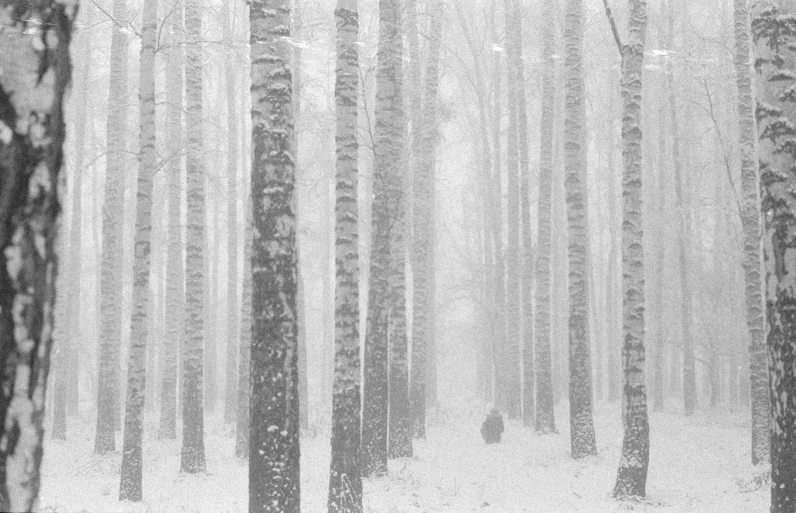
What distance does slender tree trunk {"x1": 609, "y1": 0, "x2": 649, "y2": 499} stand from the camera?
10195 mm

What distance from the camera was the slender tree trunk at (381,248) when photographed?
1100 cm

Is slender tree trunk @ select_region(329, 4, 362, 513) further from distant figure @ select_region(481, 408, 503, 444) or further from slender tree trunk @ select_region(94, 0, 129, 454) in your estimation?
distant figure @ select_region(481, 408, 503, 444)

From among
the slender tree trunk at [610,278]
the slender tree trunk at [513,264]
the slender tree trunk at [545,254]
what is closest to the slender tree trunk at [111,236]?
the slender tree trunk at [545,254]

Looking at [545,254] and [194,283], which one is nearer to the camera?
[194,283]

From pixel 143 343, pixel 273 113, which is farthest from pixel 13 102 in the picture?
pixel 143 343

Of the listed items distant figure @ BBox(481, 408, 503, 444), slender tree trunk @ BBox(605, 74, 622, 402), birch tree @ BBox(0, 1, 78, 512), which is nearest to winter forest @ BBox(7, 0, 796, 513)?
birch tree @ BBox(0, 1, 78, 512)

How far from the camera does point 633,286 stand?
420 inches

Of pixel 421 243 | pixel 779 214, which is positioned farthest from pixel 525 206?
pixel 779 214

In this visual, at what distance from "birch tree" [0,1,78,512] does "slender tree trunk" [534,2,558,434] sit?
1585 centimetres

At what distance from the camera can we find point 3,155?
1.35m

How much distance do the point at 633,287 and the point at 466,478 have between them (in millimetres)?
4084

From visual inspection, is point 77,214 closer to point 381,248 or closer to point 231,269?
point 231,269

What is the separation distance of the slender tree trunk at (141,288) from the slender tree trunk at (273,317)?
4.90 meters

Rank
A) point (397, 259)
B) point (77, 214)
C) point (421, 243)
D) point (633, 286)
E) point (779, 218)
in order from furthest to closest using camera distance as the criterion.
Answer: point (77, 214)
point (421, 243)
point (397, 259)
point (633, 286)
point (779, 218)
